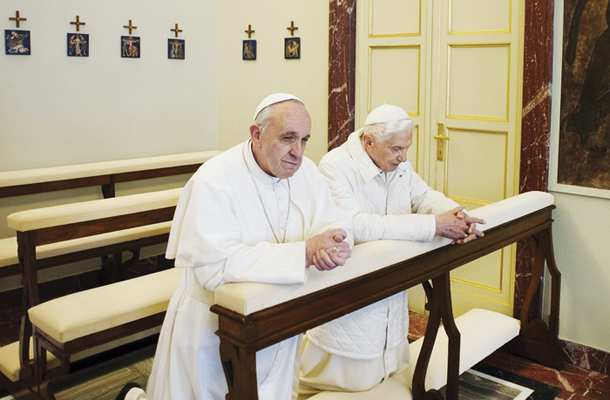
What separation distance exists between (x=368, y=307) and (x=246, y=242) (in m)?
0.78

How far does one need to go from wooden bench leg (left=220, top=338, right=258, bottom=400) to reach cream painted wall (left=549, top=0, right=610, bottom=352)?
112 inches

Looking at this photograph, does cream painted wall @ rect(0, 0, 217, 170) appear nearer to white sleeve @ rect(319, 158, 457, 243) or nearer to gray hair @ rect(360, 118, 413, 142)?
white sleeve @ rect(319, 158, 457, 243)

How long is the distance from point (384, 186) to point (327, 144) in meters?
2.26

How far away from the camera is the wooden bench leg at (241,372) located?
254cm

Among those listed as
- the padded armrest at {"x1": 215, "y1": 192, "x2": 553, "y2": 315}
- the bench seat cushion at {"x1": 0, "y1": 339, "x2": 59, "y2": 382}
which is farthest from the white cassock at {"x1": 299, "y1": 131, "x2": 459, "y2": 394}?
the bench seat cushion at {"x1": 0, "y1": 339, "x2": 59, "y2": 382}

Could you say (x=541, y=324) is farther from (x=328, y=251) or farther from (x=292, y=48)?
(x=292, y=48)

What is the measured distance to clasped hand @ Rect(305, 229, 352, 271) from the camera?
8.98ft

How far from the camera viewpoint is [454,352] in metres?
3.61

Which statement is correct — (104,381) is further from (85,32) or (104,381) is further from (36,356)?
(85,32)

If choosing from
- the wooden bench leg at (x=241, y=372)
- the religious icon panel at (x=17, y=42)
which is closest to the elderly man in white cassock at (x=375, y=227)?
the wooden bench leg at (x=241, y=372)

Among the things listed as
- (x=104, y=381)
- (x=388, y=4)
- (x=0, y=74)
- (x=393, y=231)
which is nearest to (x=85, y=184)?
(x=0, y=74)

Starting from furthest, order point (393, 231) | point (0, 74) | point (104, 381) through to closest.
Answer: point (0, 74) < point (104, 381) < point (393, 231)

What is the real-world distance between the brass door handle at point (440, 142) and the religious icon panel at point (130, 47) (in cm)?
281

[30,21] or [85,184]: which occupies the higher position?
[30,21]
